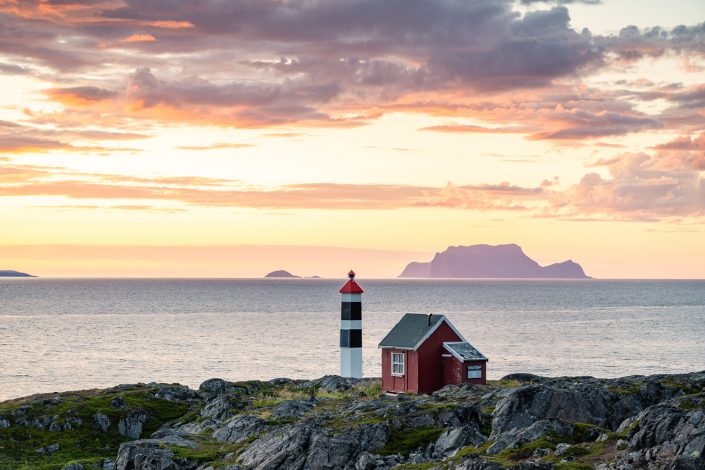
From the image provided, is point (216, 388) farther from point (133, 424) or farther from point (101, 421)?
point (101, 421)

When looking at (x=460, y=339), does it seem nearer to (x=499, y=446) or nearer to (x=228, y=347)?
(x=499, y=446)

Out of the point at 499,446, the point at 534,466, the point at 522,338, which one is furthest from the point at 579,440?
the point at 522,338

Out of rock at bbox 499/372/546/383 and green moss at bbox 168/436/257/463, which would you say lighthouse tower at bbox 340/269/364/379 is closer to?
rock at bbox 499/372/546/383

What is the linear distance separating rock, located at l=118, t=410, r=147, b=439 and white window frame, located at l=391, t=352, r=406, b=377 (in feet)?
56.6

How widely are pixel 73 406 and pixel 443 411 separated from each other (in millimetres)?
24445

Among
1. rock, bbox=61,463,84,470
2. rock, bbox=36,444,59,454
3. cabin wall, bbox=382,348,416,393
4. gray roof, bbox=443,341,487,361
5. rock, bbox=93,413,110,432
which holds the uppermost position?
gray roof, bbox=443,341,487,361

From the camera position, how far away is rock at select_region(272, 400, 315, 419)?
164 feet

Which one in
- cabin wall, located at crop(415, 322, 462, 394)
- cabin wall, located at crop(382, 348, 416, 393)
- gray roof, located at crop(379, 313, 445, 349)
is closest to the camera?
cabin wall, located at crop(415, 322, 462, 394)

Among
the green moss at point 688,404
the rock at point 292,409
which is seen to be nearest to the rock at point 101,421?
the rock at point 292,409

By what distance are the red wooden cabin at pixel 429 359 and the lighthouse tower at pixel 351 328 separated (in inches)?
169

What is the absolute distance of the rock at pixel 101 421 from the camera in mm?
53847

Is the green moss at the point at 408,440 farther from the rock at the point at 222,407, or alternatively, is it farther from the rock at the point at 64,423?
the rock at the point at 64,423

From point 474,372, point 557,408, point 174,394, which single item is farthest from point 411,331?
point 557,408

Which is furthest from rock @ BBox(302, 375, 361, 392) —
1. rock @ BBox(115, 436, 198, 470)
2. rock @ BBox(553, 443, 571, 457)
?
rock @ BBox(553, 443, 571, 457)
